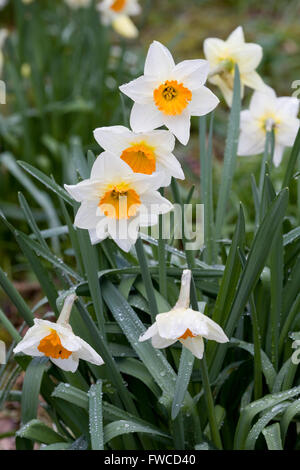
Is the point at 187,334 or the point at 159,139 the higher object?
the point at 159,139

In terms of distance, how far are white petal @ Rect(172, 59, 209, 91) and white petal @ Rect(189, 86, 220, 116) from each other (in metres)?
0.02

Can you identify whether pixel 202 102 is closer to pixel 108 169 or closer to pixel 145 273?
pixel 108 169

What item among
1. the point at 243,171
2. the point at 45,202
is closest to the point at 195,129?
the point at 243,171

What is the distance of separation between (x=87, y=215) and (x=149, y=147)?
0.18m

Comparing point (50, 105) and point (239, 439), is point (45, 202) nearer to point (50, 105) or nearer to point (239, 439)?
point (50, 105)

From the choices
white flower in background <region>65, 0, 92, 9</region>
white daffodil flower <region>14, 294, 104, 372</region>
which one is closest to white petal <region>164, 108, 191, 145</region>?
white daffodil flower <region>14, 294, 104, 372</region>

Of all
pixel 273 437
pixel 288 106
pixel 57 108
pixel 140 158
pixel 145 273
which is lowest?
pixel 273 437

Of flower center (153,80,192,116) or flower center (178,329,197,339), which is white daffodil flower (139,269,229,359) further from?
flower center (153,80,192,116)

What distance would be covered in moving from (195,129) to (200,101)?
2.89 m

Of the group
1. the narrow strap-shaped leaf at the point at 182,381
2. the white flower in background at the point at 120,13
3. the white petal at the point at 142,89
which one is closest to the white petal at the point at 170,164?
the white petal at the point at 142,89

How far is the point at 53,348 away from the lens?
1.33m

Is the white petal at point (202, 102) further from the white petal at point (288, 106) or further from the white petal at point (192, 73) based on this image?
the white petal at point (288, 106)

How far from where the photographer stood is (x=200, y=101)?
1340mm

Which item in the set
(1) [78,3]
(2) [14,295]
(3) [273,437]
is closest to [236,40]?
(2) [14,295]
